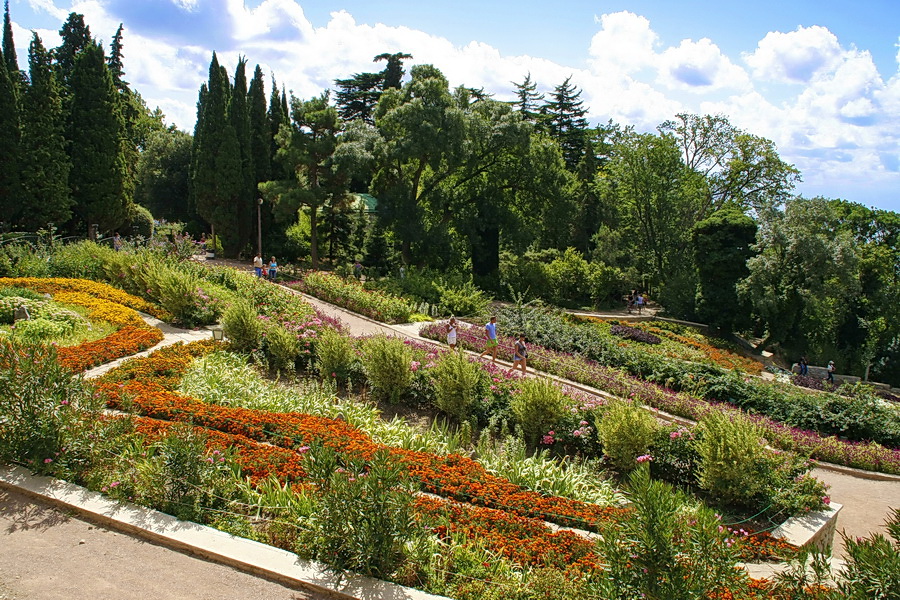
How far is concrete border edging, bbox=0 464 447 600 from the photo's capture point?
4.44m

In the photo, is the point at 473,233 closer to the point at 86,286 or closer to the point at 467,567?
the point at 86,286

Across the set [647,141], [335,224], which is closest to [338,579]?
[335,224]

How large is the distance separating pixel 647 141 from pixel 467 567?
32489 millimetres

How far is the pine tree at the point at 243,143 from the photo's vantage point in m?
26.4

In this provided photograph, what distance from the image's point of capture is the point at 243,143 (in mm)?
26578

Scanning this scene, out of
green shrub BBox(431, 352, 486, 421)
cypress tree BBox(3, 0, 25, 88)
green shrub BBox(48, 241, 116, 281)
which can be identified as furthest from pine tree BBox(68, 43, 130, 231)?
green shrub BBox(431, 352, 486, 421)

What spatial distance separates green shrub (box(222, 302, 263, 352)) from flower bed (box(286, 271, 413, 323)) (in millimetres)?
5999

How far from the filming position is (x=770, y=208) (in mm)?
24609

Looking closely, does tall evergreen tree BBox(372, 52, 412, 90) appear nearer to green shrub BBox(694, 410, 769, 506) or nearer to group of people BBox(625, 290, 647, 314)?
group of people BBox(625, 290, 647, 314)

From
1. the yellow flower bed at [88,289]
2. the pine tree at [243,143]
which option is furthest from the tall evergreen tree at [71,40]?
the yellow flower bed at [88,289]

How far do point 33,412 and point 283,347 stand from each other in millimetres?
5125

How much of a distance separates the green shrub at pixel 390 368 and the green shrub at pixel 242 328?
2827mm

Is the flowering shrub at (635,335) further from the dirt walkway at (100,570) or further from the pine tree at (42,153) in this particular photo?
the pine tree at (42,153)

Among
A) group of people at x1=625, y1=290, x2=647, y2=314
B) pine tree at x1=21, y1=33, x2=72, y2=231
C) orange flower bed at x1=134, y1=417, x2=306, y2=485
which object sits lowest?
group of people at x1=625, y1=290, x2=647, y2=314
